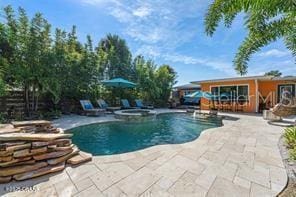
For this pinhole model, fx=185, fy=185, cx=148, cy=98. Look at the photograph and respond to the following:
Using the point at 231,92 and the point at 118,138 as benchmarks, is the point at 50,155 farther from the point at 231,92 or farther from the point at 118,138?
the point at 231,92

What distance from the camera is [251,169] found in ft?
13.1

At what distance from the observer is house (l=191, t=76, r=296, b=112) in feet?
51.0

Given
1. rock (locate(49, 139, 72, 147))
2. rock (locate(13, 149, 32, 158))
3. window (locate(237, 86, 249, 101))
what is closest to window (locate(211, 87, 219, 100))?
window (locate(237, 86, 249, 101))

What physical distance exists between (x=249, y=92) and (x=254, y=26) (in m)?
13.1

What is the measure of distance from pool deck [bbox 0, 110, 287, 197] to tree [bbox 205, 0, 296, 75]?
2327 millimetres

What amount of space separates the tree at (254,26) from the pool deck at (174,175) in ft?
7.63

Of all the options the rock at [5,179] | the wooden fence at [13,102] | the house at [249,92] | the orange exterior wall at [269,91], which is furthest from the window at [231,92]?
the rock at [5,179]

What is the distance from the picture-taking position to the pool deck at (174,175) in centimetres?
310

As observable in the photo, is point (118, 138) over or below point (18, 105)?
below

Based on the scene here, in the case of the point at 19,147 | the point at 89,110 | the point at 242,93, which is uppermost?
the point at 242,93

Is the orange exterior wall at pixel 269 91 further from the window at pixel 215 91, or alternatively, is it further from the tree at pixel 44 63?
the tree at pixel 44 63

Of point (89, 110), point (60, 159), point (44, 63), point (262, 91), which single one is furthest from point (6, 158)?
point (262, 91)

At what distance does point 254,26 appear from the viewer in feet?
14.2

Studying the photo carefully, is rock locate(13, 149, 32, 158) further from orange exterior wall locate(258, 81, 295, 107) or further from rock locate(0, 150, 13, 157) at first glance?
orange exterior wall locate(258, 81, 295, 107)
